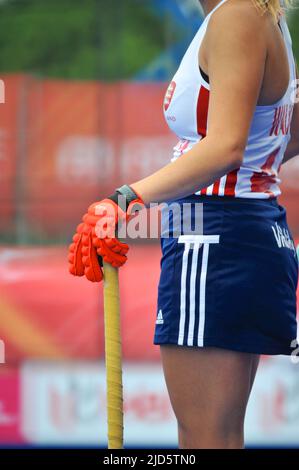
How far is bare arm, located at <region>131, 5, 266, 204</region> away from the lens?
200 cm

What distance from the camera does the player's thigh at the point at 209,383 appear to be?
6.86 ft

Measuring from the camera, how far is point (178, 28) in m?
4.23

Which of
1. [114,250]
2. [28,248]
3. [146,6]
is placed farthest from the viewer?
[28,248]

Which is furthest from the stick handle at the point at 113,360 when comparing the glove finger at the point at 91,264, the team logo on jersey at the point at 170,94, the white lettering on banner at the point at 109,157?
the white lettering on banner at the point at 109,157

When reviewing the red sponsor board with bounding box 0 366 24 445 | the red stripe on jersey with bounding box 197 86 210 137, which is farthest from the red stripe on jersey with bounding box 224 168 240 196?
the red sponsor board with bounding box 0 366 24 445

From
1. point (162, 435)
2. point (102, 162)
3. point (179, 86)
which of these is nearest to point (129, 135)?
point (102, 162)

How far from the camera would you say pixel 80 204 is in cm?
451

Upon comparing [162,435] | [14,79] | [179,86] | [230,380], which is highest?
[14,79]

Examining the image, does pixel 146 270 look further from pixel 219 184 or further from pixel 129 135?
pixel 219 184

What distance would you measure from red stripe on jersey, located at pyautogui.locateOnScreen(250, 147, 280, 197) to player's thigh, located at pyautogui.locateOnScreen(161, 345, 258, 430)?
1.22 ft

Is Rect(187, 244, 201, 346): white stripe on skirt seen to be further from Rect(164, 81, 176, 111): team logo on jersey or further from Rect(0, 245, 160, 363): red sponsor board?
Rect(0, 245, 160, 363): red sponsor board

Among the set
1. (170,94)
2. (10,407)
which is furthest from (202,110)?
(10,407)

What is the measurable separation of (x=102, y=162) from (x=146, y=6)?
717mm

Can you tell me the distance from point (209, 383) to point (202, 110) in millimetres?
596
